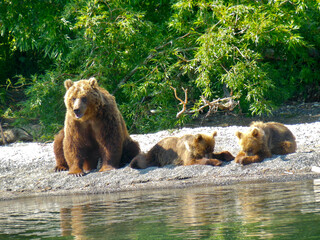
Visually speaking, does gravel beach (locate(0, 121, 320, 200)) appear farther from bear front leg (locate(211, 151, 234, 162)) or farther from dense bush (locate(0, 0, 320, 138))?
dense bush (locate(0, 0, 320, 138))

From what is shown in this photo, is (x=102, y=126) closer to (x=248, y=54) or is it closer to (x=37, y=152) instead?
(x=37, y=152)

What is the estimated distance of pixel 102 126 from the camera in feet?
24.9

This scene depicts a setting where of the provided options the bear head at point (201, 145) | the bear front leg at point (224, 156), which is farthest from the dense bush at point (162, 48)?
the bear head at point (201, 145)

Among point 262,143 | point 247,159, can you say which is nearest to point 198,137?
point 247,159

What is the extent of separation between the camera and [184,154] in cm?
748

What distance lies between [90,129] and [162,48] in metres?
5.21

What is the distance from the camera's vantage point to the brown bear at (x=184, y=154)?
7281 millimetres

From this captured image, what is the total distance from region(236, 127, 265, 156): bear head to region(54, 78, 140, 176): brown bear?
178 centimetres

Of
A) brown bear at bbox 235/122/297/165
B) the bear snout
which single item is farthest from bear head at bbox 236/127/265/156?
the bear snout

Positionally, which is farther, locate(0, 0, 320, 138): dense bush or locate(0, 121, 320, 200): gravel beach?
locate(0, 0, 320, 138): dense bush

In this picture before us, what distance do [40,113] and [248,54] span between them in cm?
505

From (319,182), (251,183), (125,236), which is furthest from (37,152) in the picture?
(125,236)

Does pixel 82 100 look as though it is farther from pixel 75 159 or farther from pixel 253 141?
pixel 253 141

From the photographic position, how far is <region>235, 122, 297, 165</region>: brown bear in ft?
23.0
